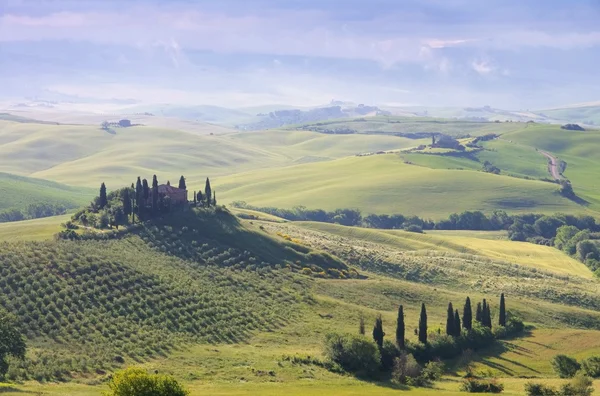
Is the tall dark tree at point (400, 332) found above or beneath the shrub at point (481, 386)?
above

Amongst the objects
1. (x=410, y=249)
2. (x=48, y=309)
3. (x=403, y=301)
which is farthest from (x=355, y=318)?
(x=410, y=249)

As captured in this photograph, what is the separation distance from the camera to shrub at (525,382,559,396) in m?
68.9

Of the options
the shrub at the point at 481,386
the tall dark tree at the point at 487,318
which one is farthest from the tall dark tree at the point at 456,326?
the shrub at the point at 481,386

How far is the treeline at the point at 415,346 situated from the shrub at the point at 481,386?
452 cm

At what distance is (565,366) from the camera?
82.1 metres

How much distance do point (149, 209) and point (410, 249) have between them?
223 feet

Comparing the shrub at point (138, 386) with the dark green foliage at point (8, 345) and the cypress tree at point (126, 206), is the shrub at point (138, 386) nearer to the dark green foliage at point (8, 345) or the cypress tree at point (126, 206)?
the dark green foliage at point (8, 345)

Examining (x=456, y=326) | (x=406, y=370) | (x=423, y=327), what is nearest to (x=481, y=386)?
(x=406, y=370)

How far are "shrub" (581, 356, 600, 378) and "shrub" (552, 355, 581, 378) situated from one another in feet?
2.55

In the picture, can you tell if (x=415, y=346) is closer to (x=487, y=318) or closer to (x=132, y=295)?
(x=487, y=318)

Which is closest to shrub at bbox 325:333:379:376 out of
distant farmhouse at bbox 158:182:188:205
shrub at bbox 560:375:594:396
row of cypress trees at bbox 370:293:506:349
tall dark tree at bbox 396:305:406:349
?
row of cypress trees at bbox 370:293:506:349

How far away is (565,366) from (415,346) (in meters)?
15.2

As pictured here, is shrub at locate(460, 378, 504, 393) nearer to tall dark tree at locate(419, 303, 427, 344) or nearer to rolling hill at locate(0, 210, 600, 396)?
rolling hill at locate(0, 210, 600, 396)

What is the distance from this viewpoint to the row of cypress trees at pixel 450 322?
83.8 meters
